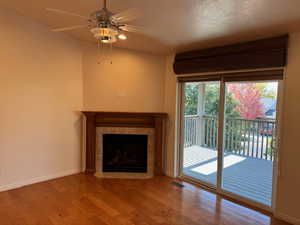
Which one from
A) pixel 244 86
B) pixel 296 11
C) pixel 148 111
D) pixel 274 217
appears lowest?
pixel 274 217

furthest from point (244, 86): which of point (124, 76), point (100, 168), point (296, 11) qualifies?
point (100, 168)

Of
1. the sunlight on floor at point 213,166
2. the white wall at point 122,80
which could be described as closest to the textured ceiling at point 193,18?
the white wall at point 122,80

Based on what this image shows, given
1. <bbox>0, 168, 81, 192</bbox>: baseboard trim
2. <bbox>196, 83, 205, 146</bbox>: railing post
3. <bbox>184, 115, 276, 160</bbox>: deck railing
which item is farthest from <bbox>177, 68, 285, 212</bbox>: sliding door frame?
<bbox>0, 168, 81, 192</bbox>: baseboard trim

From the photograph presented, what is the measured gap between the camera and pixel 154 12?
7.82ft

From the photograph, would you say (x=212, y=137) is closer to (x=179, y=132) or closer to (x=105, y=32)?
(x=179, y=132)

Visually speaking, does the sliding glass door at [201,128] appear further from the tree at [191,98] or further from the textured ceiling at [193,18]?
the textured ceiling at [193,18]

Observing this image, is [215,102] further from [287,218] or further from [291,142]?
[287,218]

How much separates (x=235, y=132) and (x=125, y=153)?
6.89ft

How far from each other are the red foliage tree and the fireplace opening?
5.91 ft

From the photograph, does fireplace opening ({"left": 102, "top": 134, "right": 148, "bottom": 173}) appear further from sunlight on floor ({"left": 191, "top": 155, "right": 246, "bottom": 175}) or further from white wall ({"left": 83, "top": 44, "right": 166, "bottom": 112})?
sunlight on floor ({"left": 191, "top": 155, "right": 246, "bottom": 175})

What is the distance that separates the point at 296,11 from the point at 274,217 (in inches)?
95.2

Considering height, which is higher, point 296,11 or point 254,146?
point 296,11

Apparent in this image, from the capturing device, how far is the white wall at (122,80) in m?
4.02

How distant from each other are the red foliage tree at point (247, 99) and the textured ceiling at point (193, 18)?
69cm
